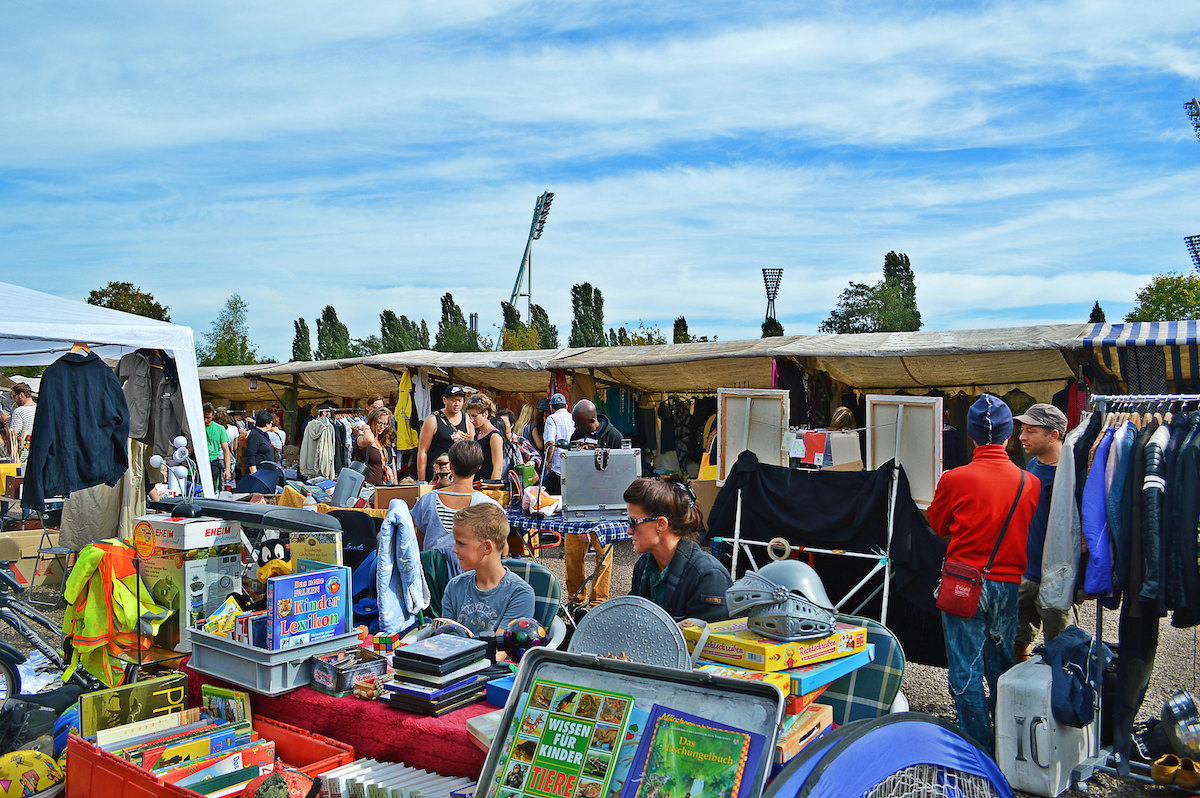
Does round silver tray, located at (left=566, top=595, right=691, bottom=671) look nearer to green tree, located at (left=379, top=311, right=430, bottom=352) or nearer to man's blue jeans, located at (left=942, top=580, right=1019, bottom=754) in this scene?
man's blue jeans, located at (left=942, top=580, right=1019, bottom=754)

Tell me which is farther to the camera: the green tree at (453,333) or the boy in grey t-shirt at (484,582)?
the green tree at (453,333)

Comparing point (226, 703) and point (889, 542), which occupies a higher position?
point (889, 542)

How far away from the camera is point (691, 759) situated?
160 centimetres

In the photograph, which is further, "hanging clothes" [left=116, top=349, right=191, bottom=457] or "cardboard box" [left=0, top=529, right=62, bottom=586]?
"cardboard box" [left=0, top=529, right=62, bottom=586]

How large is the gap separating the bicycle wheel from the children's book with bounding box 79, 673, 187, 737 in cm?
144

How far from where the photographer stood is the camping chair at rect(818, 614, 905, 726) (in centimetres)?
263

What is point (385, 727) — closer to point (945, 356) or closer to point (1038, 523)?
point (1038, 523)

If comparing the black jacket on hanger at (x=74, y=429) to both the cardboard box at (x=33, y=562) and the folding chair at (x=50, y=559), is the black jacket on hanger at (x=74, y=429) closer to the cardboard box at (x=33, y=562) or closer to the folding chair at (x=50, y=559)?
the folding chair at (x=50, y=559)

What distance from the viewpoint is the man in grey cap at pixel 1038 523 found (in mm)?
3793

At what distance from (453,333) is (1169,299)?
30.9 meters

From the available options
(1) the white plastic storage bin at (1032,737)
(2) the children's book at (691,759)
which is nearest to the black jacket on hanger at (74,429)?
(2) the children's book at (691,759)

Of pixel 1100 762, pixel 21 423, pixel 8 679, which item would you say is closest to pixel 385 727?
pixel 8 679

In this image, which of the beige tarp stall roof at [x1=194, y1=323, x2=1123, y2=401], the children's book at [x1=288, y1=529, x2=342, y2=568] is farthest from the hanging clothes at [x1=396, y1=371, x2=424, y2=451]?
the children's book at [x1=288, y1=529, x2=342, y2=568]

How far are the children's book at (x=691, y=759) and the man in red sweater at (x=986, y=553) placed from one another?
2743 millimetres
